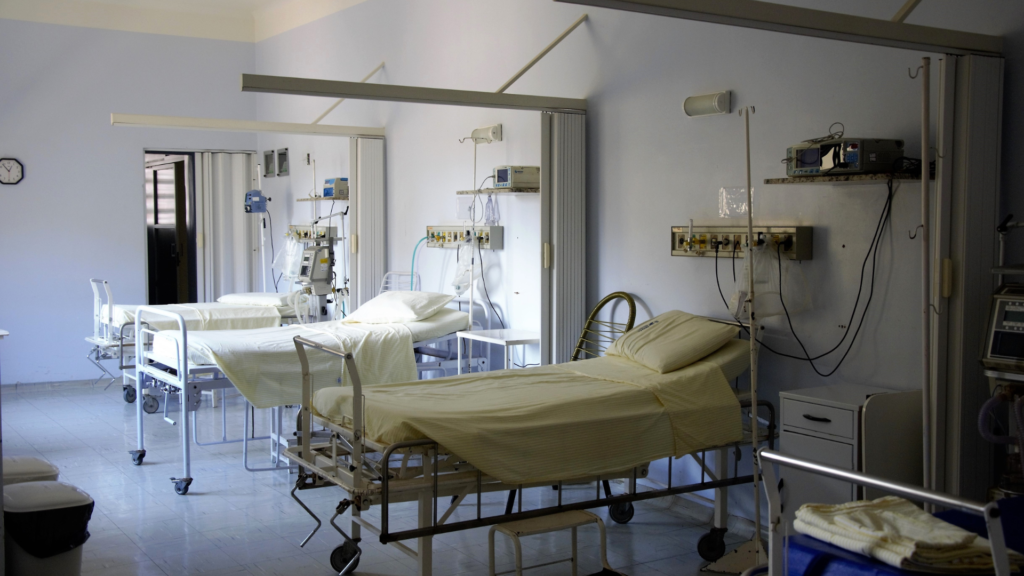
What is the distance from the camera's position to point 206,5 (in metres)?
9.62

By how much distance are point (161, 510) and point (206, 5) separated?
6.62 meters

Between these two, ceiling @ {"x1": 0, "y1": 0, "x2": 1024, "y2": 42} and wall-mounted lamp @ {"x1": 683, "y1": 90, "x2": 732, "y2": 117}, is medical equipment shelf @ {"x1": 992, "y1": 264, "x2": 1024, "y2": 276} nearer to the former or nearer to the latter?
wall-mounted lamp @ {"x1": 683, "y1": 90, "x2": 732, "y2": 117}

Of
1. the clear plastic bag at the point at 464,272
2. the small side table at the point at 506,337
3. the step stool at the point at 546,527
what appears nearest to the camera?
the step stool at the point at 546,527

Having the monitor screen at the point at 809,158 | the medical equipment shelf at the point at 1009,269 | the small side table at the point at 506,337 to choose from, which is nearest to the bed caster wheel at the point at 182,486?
the small side table at the point at 506,337

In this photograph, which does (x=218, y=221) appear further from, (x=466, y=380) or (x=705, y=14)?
(x=705, y=14)

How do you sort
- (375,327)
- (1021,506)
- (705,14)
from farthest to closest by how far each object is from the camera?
(375,327) → (705,14) → (1021,506)

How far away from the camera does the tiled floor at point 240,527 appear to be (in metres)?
4.09

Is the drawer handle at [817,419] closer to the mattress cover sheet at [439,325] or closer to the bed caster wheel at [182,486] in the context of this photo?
the mattress cover sheet at [439,325]

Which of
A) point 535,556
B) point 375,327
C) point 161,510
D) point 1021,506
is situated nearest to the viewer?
point 1021,506

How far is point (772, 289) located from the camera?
4.39 metres

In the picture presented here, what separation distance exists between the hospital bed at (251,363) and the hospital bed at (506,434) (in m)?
1.22

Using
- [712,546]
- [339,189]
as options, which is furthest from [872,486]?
[339,189]

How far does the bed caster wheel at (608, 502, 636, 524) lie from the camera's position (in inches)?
187

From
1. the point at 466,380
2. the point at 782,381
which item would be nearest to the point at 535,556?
the point at 466,380
